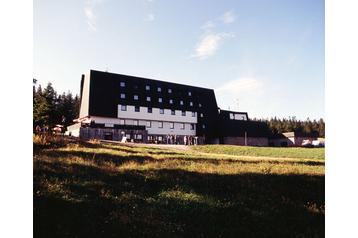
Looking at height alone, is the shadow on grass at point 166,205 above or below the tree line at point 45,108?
below

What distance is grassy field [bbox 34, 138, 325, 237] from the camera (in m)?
5.28

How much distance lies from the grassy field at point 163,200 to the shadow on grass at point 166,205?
0.02m

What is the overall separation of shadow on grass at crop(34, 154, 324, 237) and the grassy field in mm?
16

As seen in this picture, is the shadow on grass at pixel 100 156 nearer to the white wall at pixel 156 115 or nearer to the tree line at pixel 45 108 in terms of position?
the tree line at pixel 45 108

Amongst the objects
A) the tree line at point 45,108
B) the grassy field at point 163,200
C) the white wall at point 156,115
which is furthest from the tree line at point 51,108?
the white wall at point 156,115

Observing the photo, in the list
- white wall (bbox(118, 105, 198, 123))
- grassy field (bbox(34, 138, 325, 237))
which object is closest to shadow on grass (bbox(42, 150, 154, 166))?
grassy field (bbox(34, 138, 325, 237))

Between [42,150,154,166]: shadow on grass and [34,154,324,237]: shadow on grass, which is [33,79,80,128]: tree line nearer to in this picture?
[42,150,154,166]: shadow on grass

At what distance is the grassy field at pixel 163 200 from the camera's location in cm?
528

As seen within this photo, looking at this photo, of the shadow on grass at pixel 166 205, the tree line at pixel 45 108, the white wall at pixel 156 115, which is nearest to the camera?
the shadow on grass at pixel 166 205

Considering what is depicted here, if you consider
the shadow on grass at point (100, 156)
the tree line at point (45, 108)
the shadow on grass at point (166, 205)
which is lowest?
the shadow on grass at point (166, 205)

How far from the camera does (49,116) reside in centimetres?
1097
